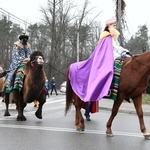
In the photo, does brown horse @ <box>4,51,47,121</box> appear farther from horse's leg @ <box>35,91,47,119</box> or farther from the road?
the road

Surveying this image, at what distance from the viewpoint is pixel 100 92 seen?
7543 millimetres

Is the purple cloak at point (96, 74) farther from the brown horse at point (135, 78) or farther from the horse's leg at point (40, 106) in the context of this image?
the horse's leg at point (40, 106)

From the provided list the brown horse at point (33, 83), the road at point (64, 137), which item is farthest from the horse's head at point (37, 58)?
the road at point (64, 137)

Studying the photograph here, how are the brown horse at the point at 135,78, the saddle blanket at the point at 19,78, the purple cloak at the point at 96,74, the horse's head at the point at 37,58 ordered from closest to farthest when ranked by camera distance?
1. the brown horse at the point at 135,78
2. the purple cloak at the point at 96,74
3. the horse's head at the point at 37,58
4. the saddle blanket at the point at 19,78

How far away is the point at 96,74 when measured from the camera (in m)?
7.71

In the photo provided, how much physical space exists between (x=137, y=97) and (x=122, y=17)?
40.7 ft

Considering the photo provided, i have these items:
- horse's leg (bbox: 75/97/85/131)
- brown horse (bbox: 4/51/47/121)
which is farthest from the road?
brown horse (bbox: 4/51/47/121)

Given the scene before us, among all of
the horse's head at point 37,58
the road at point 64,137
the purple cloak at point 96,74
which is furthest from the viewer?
the horse's head at point 37,58

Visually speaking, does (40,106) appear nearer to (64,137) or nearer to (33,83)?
(33,83)

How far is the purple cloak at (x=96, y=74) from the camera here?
748cm

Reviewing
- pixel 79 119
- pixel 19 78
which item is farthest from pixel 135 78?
pixel 19 78

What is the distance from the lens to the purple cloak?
7.48m

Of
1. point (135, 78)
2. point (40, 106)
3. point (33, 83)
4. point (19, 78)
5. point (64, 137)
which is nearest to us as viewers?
point (135, 78)

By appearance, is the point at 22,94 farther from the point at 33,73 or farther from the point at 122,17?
the point at 122,17
